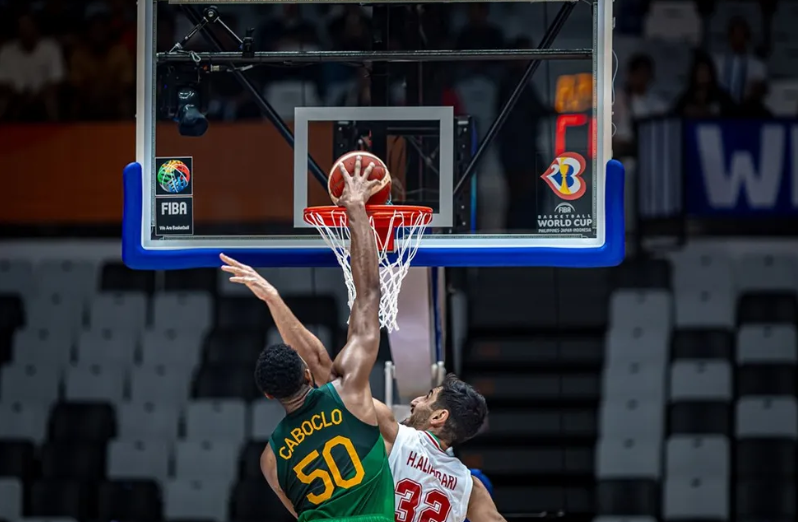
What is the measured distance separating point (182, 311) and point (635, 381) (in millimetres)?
3697

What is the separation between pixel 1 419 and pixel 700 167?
5809 millimetres

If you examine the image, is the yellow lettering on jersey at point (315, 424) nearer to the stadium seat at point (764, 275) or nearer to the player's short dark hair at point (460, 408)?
the player's short dark hair at point (460, 408)

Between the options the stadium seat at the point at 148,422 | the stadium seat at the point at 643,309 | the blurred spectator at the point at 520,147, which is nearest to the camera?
the blurred spectator at the point at 520,147

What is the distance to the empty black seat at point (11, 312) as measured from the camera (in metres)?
11.4

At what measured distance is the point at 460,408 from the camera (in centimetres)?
542

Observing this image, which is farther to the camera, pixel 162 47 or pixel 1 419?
pixel 1 419

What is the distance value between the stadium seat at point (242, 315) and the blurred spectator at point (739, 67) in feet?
14.1

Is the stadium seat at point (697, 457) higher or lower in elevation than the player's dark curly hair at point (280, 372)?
lower

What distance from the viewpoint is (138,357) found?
440 inches

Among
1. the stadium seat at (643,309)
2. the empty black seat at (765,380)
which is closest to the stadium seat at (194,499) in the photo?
the stadium seat at (643,309)

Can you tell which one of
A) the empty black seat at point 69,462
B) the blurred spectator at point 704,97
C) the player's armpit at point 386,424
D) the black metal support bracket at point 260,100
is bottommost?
the empty black seat at point 69,462

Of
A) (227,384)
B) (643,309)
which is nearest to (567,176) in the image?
(643,309)

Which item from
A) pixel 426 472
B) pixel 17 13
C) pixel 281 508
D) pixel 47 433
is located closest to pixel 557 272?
pixel 281 508

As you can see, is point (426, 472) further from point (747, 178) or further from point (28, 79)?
point (28, 79)
